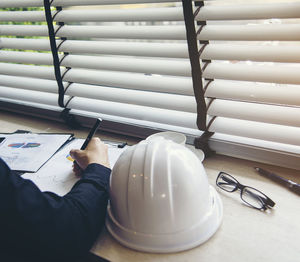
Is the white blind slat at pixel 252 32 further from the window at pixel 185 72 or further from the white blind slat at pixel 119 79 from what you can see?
the white blind slat at pixel 119 79

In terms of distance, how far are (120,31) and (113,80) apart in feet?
0.79

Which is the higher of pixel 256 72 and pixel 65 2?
pixel 65 2

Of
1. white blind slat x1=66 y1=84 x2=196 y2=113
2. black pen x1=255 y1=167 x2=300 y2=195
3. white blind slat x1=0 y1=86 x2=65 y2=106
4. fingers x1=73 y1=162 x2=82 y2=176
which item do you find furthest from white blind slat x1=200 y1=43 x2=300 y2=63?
white blind slat x1=0 y1=86 x2=65 y2=106

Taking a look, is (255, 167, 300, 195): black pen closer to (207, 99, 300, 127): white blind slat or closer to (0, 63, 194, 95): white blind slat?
(207, 99, 300, 127): white blind slat

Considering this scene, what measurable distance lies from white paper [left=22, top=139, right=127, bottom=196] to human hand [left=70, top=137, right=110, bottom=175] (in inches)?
2.1

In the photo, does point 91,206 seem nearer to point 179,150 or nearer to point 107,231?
point 107,231

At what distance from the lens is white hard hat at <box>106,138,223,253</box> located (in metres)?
0.85

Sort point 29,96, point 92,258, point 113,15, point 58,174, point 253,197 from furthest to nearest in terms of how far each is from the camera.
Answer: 1. point 29,96
2. point 113,15
3. point 58,174
4. point 253,197
5. point 92,258

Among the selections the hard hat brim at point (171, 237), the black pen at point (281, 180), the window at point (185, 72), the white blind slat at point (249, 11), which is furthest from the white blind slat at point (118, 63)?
the hard hat brim at point (171, 237)

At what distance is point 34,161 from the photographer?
1374mm

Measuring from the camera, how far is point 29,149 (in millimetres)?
1479

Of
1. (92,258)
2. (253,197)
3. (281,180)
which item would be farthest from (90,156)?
(281,180)

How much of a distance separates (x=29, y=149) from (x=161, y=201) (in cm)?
88

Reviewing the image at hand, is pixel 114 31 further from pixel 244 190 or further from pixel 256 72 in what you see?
pixel 244 190
